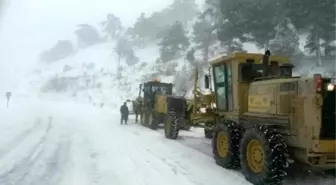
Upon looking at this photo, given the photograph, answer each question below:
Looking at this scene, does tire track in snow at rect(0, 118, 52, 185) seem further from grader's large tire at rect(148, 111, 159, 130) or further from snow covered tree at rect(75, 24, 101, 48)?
snow covered tree at rect(75, 24, 101, 48)

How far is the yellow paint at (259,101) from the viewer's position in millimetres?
7770

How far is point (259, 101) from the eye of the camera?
810cm

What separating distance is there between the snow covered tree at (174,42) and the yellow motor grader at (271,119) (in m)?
43.6

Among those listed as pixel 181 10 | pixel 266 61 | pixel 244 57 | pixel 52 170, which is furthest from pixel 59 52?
pixel 266 61

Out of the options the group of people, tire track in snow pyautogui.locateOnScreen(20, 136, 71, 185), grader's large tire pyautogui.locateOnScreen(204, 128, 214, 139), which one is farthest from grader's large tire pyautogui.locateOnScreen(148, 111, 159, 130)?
tire track in snow pyautogui.locateOnScreen(20, 136, 71, 185)

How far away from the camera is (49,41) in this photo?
11212 centimetres

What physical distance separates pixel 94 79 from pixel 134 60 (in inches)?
336

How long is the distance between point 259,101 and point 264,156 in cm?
152

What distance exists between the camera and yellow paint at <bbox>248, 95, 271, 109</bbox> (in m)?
7.77

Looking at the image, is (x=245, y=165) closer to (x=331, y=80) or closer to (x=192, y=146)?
(x=331, y=80)

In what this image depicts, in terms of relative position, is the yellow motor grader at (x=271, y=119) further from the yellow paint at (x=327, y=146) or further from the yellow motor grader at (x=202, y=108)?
the yellow motor grader at (x=202, y=108)

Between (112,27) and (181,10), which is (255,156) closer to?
(181,10)

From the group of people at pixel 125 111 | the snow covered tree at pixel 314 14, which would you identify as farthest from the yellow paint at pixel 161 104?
the snow covered tree at pixel 314 14

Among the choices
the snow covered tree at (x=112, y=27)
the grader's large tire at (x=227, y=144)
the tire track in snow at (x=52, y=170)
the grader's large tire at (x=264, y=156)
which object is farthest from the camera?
the snow covered tree at (x=112, y=27)
